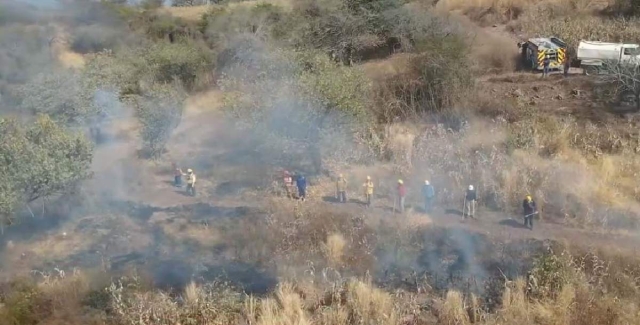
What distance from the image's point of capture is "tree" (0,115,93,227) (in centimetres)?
1380

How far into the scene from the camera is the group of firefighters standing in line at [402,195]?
1373cm

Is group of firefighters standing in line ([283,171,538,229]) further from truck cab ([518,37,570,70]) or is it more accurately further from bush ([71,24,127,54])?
bush ([71,24,127,54])

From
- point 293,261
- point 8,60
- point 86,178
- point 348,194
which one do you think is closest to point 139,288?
point 293,261

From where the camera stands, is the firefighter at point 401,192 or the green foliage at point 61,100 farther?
the green foliage at point 61,100

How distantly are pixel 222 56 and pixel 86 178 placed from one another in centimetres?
1683

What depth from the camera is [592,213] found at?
45.7 feet

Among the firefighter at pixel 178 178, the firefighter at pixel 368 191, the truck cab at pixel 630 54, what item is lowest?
the firefighter at pixel 178 178

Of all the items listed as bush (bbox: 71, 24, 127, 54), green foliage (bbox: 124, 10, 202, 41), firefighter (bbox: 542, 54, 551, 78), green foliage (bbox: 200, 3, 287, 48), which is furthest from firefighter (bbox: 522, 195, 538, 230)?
bush (bbox: 71, 24, 127, 54)

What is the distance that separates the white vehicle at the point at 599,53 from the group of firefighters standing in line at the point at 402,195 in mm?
10544

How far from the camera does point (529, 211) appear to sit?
535 inches

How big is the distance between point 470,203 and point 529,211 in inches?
57.2

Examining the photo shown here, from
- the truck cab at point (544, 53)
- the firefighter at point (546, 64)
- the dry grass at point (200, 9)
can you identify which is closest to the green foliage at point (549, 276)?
the firefighter at point (546, 64)

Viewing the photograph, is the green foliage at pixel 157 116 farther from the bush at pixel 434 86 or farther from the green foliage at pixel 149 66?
the bush at pixel 434 86

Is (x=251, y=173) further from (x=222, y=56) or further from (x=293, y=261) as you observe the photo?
(x=222, y=56)
